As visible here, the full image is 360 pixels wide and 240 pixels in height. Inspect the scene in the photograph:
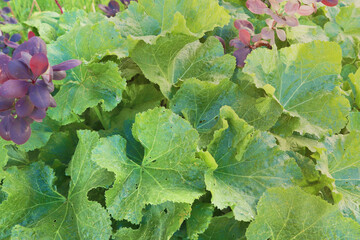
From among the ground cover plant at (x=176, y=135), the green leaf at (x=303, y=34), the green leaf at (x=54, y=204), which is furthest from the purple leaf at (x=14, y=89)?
the green leaf at (x=303, y=34)

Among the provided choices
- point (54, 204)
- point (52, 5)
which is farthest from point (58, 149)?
point (52, 5)

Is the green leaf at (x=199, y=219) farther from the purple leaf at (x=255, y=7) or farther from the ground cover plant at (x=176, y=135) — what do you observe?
the purple leaf at (x=255, y=7)

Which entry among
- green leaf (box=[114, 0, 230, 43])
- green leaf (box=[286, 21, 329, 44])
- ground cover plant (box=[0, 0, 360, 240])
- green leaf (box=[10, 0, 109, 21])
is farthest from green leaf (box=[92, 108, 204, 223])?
green leaf (box=[10, 0, 109, 21])

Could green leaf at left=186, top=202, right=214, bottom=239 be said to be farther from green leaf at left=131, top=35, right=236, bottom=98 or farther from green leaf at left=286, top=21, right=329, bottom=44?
green leaf at left=286, top=21, right=329, bottom=44

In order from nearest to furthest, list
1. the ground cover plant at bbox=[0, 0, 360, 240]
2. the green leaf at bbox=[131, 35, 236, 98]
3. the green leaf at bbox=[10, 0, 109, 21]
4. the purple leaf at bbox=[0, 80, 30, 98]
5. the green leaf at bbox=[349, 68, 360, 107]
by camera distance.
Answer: the purple leaf at bbox=[0, 80, 30, 98] < the ground cover plant at bbox=[0, 0, 360, 240] < the green leaf at bbox=[131, 35, 236, 98] < the green leaf at bbox=[349, 68, 360, 107] < the green leaf at bbox=[10, 0, 109, 21]

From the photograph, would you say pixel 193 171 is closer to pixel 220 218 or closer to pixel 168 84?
pixel 220 218

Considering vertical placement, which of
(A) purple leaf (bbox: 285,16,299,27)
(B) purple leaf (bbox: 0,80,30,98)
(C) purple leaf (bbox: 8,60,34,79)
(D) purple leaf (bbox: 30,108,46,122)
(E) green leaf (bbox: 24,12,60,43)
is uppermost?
(C) purple leaf (bbox: 8,60,34,79)
